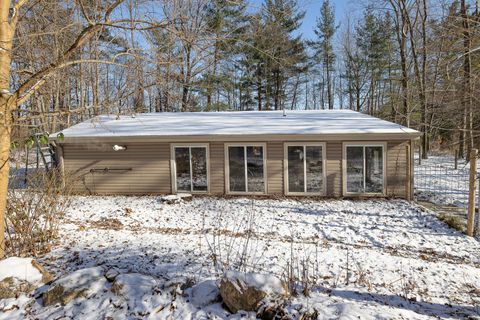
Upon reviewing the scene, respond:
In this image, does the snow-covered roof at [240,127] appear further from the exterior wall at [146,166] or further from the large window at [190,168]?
the large window at [190,168]

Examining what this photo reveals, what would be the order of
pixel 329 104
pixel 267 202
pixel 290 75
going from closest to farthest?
pixel 267 202
pixel 290 75
pixel 329 104

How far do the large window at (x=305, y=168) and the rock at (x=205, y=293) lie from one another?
651cm

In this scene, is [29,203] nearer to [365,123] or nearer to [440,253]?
[440,253]

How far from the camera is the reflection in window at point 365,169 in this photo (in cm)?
889

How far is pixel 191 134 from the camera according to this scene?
30.3ft

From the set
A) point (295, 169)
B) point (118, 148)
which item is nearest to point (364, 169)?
point (295, 169)

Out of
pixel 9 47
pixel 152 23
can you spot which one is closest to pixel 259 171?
pixel 152 23

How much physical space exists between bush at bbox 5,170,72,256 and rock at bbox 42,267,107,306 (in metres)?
1.40

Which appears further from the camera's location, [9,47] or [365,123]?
[365,123]

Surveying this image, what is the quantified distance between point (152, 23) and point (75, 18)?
2.25 metres

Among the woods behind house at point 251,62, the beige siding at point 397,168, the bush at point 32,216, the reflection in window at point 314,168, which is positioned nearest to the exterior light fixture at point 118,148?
the woods behind house at point 251,62

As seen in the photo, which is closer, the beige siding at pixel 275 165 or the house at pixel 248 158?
the house at pixel 248 158

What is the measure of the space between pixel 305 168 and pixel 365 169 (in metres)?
1.89

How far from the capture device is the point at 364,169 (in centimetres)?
895
